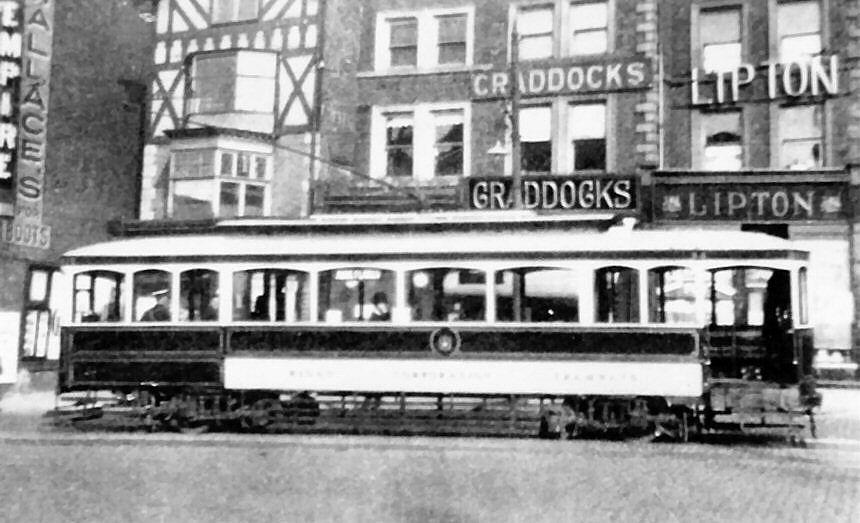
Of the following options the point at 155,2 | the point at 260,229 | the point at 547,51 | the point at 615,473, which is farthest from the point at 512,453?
the point at 155,2

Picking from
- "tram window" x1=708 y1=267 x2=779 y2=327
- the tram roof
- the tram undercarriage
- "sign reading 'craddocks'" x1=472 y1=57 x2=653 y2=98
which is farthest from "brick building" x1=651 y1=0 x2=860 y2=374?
the tram undercarriage

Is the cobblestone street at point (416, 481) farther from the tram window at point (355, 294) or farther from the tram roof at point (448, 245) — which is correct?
the tram roof at point (448, 245)

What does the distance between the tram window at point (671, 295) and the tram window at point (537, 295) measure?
42.6 inches

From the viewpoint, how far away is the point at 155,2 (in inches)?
943

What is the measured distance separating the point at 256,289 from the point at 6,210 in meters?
7.33

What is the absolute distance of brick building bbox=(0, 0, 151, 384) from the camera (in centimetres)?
1670

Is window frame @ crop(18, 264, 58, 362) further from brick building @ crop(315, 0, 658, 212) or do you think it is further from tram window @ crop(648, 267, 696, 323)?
tram window @ crop(648, 267, 696, 323)

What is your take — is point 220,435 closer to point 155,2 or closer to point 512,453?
point 512,453

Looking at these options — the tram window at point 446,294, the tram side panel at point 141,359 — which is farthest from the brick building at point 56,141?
the tram window at point 446,294

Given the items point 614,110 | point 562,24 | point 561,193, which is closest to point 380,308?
point 561,193

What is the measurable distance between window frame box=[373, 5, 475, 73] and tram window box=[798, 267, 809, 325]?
12368mm

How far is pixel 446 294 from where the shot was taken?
1276 centimetres

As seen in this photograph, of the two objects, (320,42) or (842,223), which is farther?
(320,42)

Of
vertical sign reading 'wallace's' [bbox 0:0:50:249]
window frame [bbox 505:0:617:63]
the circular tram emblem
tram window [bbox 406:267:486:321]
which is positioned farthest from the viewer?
window frame [bbox 505:0:617:63]
